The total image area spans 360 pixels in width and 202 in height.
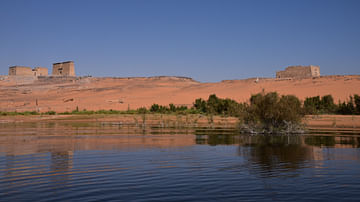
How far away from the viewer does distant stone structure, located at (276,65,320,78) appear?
233 ft

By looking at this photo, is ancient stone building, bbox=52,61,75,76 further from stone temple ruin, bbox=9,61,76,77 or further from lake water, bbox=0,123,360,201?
lake water, bbox=0,123,360,201

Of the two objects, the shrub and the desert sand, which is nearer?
the shrub

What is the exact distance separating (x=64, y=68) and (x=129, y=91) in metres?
30.6

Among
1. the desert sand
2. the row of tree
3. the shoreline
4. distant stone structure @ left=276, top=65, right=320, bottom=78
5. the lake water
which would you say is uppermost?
distant stone structure @ left=276, top=65, right=320, bottom=78

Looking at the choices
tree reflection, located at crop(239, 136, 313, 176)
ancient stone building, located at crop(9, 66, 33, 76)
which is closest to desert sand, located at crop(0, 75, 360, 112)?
ancient stone building, located at crop(9, 66, 33, 76)

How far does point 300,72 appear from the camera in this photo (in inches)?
2817

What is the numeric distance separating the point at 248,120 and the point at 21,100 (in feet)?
158

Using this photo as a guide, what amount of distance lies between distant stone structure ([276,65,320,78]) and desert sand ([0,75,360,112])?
5.71 m

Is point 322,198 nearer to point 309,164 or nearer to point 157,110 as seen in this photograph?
point 309,164

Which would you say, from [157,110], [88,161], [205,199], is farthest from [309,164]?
[157,110]

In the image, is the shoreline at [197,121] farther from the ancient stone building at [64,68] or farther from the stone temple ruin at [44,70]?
the stone temple ruin at [44,70]

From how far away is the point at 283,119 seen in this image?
67.7ft

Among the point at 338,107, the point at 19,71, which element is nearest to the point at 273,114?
the point at 338,107

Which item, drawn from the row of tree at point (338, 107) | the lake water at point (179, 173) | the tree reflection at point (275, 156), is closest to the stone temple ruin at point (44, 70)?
the row of tree at point (338, 107)
